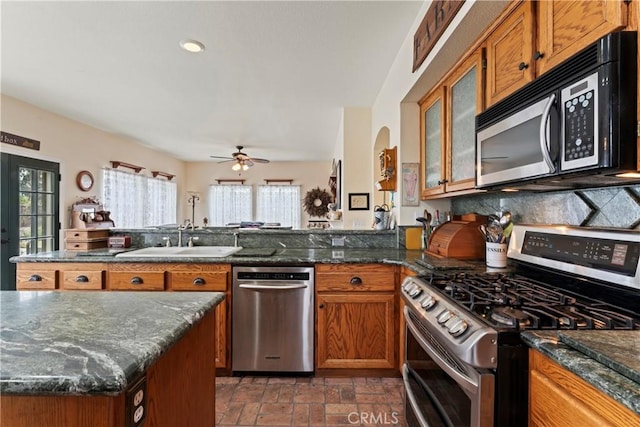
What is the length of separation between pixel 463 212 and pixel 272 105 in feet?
8.13

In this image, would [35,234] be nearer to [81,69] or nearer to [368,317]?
[81,69]

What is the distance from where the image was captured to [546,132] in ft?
3.54

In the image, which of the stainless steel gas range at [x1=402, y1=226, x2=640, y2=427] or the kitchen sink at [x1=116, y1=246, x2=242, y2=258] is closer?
the stainless steel gas range at [x1=402, y1=226, x2=640, y2=427]

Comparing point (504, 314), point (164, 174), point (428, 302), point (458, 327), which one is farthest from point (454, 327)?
point (164, 174)

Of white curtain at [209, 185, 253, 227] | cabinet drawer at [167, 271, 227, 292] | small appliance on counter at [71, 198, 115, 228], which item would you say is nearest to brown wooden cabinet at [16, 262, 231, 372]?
cabinet drawer at [167, 271, 227, 292]

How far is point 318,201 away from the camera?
7.77 metres

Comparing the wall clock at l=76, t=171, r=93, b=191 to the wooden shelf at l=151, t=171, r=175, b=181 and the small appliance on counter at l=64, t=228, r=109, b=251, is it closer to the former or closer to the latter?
the wooden shelf at l=151, t=171, r=175, b=181

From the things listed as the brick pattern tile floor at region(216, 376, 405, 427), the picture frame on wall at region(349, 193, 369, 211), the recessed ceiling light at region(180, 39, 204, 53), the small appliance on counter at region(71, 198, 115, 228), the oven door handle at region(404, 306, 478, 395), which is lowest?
the brick pattern tile floor at region(216, 376, 405, 427)

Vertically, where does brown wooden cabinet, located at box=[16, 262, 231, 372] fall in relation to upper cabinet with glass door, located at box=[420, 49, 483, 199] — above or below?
below

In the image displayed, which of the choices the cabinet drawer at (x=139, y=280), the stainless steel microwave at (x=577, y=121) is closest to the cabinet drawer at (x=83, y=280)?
the cabinet drawer at (x=139, y=280)

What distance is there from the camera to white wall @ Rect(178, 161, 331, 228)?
8.22 m

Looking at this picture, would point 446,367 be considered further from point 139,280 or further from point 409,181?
point 139,280

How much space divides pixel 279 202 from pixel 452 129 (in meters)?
6.43

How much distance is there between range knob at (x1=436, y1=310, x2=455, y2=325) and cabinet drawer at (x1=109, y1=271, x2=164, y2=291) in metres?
1.93
